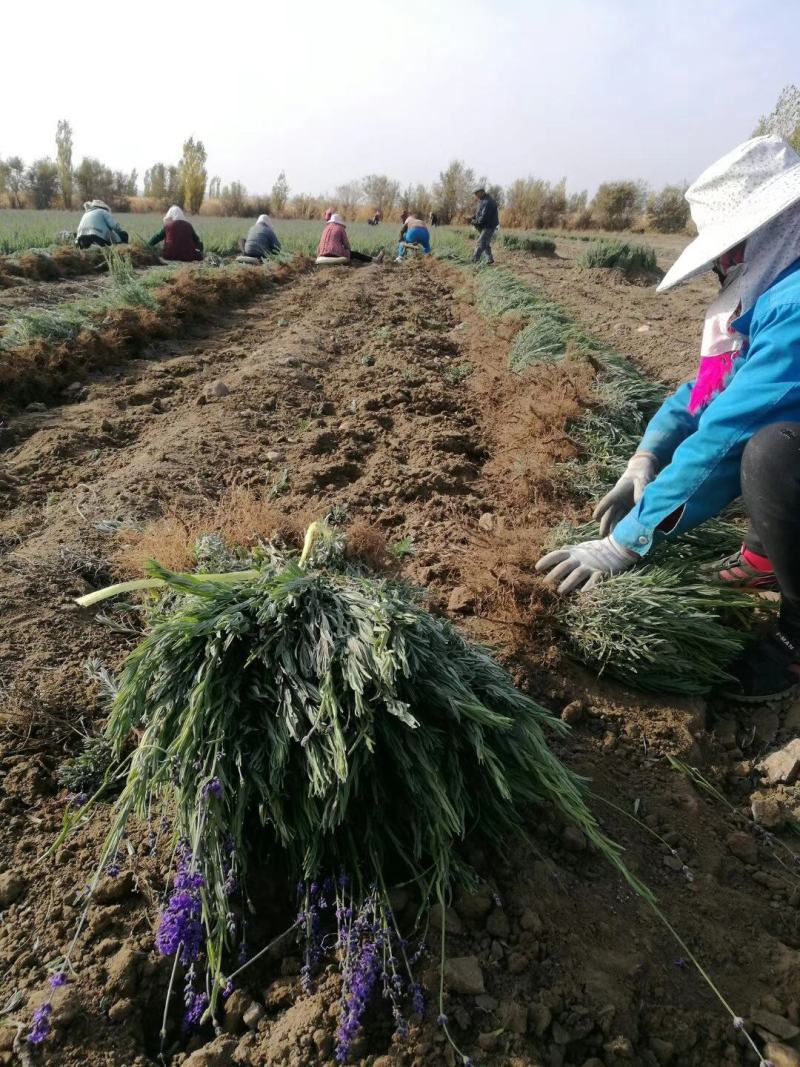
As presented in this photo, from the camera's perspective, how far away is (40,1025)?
106 cm

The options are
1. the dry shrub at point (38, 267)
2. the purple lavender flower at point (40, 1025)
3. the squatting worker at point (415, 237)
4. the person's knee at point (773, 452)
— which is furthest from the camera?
the squatting worker at point (415, 237)

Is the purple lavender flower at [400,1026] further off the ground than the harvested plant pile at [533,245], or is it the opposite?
the harvested plant pile at [533,245]

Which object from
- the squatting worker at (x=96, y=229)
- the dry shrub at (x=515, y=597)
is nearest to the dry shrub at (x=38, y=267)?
the squatting worker at (x=96, y=229)

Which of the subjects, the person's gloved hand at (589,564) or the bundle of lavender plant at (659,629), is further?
the person's gloved hand at (589,564)

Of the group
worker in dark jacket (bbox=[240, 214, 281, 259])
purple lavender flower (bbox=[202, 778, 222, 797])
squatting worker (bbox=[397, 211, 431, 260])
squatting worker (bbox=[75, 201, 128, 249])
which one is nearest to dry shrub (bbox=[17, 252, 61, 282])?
squatting worker (bbox=[75, 201, 128, 249])

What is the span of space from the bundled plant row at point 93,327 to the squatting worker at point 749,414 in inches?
160

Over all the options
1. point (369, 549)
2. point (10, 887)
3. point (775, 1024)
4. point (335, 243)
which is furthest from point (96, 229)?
point (775, 1024)

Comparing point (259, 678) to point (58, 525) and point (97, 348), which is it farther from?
point (97, 348)

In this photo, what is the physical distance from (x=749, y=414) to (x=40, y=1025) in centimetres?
224

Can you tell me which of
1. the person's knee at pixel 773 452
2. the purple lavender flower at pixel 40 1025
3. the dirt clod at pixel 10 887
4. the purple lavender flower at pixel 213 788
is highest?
the person's knee at pixel 773 452

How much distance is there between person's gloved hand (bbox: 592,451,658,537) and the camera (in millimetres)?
2449

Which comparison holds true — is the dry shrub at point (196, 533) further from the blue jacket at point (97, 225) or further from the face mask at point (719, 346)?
the blue jacket at point (97, 225)

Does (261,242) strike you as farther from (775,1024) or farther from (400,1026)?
(775,1024)

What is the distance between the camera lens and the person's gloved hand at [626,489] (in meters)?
2.45
